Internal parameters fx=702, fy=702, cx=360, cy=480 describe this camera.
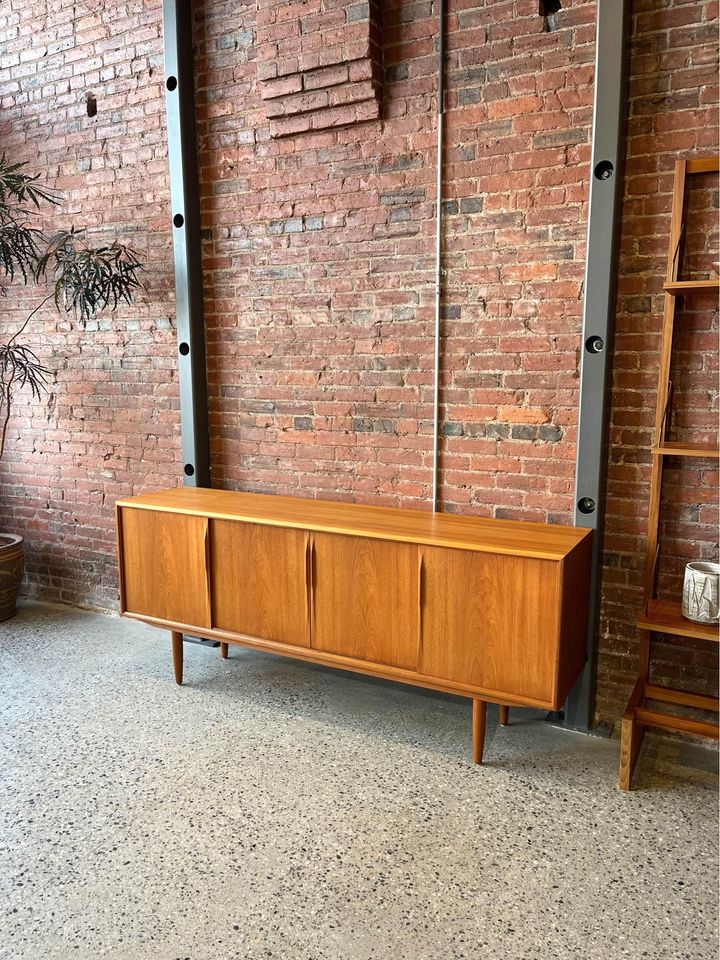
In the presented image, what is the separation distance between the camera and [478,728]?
2.74 meters

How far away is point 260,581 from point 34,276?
2623 mm

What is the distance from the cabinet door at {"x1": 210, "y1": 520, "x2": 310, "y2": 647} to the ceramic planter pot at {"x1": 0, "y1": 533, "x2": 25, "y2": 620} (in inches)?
71.1

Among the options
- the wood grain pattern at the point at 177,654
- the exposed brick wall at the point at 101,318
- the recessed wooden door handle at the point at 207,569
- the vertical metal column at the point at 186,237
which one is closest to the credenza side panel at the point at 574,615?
the recessed wooden door handle at the point at 207,569

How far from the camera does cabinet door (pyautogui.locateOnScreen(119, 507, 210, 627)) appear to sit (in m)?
3.23

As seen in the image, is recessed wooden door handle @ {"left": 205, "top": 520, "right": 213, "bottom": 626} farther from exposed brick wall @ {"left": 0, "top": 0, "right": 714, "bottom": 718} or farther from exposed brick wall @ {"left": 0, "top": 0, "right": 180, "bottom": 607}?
exposed brick wall @ {"left": 0, "top": 0, "right": 180, "bottom": 607}

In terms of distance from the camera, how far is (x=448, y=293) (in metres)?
3.11

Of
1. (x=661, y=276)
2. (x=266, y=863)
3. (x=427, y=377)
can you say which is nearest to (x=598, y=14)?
(x=661, y=276)

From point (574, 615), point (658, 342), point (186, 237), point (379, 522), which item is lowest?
point (574, 615)

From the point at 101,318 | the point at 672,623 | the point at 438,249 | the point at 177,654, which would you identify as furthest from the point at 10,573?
the point at 672,623

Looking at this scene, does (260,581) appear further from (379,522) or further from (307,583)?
(379,522)

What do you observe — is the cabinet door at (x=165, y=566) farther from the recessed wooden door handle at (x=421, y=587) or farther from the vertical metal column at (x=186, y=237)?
the recessed wooden door handle at (x=421, y=587)

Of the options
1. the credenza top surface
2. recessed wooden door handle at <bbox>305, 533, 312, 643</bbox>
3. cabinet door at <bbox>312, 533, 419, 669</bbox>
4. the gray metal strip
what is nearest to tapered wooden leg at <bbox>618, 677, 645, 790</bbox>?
the credenza top surface

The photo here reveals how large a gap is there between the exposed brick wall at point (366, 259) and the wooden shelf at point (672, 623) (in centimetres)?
20

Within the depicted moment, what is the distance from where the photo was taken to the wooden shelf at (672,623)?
248 centimetres
